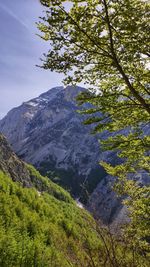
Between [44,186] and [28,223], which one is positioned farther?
[44,186]

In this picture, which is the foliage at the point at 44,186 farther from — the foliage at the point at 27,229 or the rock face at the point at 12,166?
the foliage at the point at 27,229

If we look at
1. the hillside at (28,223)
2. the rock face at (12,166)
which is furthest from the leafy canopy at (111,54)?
the rock face at (12,166)

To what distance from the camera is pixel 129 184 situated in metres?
17.0

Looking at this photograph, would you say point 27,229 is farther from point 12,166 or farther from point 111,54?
point 111,54

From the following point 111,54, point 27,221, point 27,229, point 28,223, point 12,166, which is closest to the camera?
point 111,54

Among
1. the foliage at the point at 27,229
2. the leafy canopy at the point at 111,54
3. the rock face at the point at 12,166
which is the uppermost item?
the leafy canopy at the point at 111,54

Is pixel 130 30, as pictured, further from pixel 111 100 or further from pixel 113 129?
pixel 113 129

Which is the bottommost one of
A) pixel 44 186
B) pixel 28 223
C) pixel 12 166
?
pixel 28 223

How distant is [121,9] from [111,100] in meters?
3.22

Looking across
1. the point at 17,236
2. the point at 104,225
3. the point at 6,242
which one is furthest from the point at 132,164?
the point at 17,236

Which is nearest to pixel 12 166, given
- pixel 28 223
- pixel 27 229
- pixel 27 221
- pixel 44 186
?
pixel 44 186

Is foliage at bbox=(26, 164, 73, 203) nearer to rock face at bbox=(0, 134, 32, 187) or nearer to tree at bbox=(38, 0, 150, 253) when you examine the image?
rock face at bbox=(0, 134, 32, 187)

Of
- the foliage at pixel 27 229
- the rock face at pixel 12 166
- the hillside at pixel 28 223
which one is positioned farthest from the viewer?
the rock face at pixel 12 166

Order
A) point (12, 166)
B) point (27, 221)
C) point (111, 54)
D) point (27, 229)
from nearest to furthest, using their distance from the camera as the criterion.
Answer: point (111, 54), point (27, 229), point (27, 221), point (12, 166)
